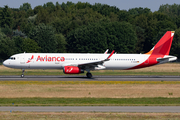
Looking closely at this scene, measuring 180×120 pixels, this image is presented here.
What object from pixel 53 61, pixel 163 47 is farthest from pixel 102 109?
pixel 163 47

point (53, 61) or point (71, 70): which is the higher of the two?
point (53, 61)

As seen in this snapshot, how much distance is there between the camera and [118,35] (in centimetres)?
10956

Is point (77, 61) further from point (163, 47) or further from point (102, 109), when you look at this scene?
point (102, 109)

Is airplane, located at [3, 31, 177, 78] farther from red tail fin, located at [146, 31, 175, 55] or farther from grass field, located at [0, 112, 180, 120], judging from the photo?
grass field, located at [0, 112, 180, 120]

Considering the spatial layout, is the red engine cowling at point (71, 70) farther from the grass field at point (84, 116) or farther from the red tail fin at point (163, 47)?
the grass field at point (84, 116)

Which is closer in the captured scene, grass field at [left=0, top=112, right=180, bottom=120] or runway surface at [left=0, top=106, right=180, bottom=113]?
grass field at [left=0, top=112, right=180, bottom=120]

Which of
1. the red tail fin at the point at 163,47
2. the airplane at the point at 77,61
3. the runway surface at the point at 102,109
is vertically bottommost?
the runway surface at the point at 102,109

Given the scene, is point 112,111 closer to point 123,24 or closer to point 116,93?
point 116,93

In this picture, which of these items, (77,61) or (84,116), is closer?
(84,116)

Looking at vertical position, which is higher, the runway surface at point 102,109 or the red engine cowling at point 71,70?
the red engine cowling at point 71,70

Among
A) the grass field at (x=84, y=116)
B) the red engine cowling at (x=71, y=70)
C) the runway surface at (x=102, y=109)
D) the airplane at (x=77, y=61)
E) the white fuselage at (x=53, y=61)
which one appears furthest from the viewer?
the white fuselage at (x=53, y=61)

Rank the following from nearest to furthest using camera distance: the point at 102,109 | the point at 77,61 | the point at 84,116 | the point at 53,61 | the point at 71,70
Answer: the point at 84,116 < the point at 102,109 < the point at 71,70 < the point at 53,61 < the point at 77,61

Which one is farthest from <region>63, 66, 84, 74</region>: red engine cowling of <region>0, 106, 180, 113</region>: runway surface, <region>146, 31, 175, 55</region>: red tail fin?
<region>0, 106, 180, 113</region>: runway surface

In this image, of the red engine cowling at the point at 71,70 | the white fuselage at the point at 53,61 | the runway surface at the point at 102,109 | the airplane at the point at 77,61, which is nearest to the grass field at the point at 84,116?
the runway surface at the point at 102,109
